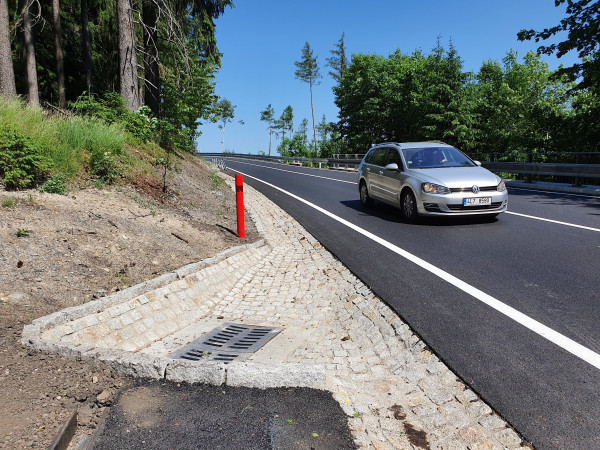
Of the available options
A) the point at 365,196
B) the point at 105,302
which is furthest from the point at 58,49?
the point at 105,302

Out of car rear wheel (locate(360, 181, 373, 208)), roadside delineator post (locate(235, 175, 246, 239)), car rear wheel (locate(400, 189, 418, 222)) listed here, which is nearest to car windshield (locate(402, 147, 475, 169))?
car rear wheel (locate(400, 189, 418, 222))

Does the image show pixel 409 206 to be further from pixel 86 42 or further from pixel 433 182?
pixel 86 42

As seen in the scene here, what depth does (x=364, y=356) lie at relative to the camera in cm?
399

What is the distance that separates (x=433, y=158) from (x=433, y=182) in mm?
1360

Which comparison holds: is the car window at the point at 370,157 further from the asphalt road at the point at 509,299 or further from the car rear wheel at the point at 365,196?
the asphalt road at the point at 509,299

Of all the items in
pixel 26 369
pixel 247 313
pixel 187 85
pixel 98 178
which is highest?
pixel 187 85

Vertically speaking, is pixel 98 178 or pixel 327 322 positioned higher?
pixel 98 178

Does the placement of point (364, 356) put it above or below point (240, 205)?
below

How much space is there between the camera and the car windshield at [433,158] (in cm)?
1000

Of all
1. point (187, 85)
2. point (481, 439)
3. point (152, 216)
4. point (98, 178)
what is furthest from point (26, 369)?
point (187, 85)

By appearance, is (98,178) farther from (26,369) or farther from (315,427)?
(315,427)

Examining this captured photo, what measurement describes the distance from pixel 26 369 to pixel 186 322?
201cm

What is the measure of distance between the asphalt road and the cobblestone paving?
15cm

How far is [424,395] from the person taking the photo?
10.3 ft
